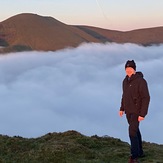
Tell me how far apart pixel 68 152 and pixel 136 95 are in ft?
11.5

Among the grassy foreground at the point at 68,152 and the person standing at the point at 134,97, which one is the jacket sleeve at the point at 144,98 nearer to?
the person standing at the point at 134,97

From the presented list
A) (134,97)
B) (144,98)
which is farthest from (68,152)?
(144,98)

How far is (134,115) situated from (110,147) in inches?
172

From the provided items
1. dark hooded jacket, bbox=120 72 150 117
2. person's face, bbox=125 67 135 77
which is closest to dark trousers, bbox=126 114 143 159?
dark hooded jacket, bbox=120 72 150 117

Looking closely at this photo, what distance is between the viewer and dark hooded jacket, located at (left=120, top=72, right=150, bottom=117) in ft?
36.6

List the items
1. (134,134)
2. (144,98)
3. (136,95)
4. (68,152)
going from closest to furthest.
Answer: (144,98)
(136,95)
(134,134)
(68,152)

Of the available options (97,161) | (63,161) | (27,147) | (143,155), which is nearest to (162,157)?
(143,155)

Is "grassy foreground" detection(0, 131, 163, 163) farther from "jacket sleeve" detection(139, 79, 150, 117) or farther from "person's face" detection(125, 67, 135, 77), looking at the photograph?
"person's face" detection(125, 67, 135, 77)

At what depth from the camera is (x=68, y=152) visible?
13.7 metres

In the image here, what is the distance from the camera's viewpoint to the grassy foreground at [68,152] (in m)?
13.1

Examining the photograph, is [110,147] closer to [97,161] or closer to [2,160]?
[97,161]

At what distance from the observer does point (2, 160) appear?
43.1 ft

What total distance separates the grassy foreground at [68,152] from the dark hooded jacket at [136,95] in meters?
1.97

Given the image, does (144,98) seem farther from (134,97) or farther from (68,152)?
(68,152)
